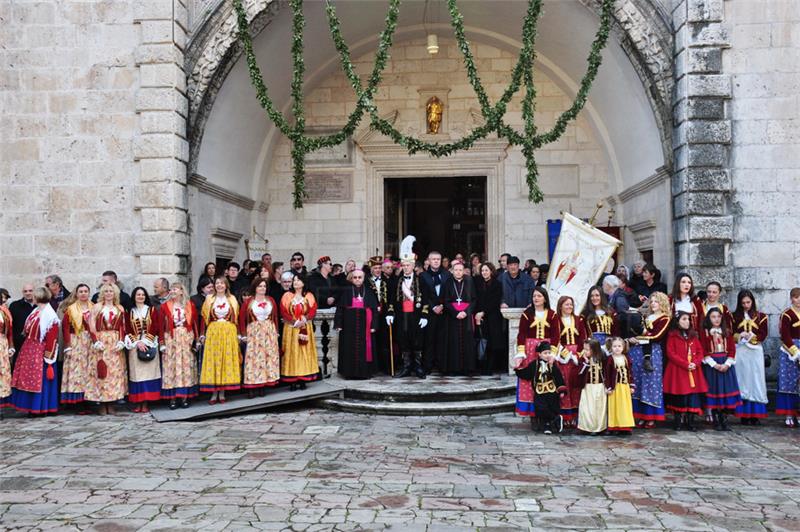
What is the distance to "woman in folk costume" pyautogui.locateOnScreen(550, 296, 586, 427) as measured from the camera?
8102 millimetres

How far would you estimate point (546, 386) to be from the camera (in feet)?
26.2

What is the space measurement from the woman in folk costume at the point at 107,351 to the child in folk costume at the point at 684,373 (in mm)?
6539

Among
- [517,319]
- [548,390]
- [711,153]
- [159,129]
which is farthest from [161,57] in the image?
[711,153]

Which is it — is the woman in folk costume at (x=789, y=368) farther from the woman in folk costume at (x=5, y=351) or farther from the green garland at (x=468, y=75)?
the woman in folk costume at (x=5, y=351)

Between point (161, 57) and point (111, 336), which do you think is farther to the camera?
point (161, 57)

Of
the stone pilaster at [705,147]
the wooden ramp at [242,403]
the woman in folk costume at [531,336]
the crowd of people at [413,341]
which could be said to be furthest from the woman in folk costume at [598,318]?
the wooden ramp at [242,403]

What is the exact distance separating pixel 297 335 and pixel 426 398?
190 centimetres

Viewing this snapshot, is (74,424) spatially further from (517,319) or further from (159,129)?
(517,319)

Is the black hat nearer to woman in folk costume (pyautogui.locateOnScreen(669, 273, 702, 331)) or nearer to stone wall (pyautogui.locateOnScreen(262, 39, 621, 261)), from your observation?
woman in folk costume (pyautogui.locateOnScreen(669, 273, 702, 331))

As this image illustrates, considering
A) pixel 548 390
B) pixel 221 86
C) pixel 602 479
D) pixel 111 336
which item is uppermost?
pixel 221 86

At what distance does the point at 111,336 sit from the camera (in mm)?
9078

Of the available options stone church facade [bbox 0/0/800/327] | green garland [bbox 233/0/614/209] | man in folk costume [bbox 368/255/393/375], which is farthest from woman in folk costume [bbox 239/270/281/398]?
green garland [bbox 233/0/614/209]

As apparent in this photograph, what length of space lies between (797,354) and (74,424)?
8500 mm

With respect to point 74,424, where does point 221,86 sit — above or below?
above
